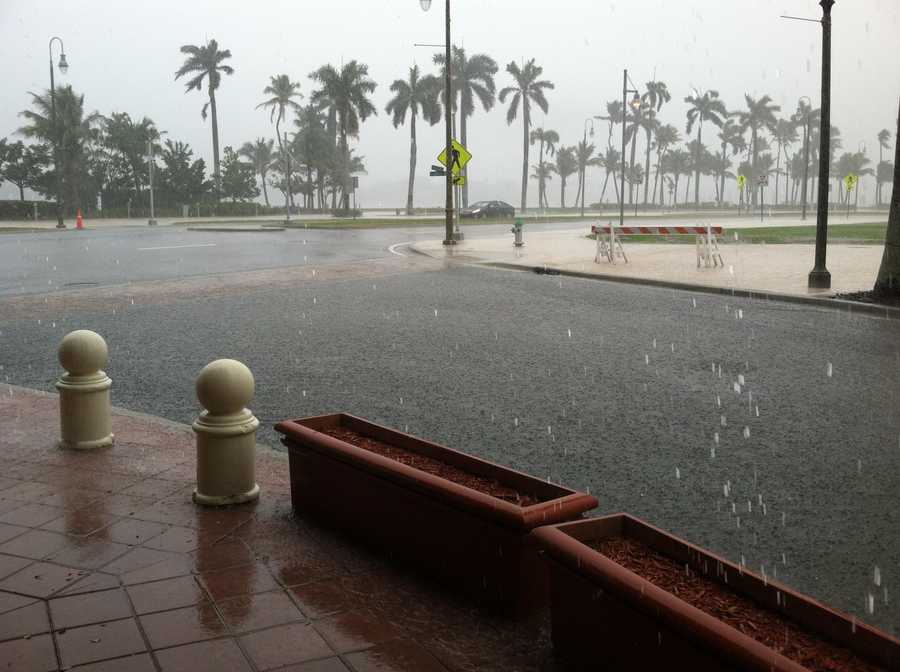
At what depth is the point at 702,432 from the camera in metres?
6.05

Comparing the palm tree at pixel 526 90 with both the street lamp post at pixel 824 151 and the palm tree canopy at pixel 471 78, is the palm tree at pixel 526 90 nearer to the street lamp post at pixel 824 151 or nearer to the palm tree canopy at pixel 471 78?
the palm tree canopy at pixel 471 78

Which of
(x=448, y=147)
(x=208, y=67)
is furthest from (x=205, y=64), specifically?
(x=448, y=147)

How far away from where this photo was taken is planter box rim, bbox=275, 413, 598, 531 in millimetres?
3025

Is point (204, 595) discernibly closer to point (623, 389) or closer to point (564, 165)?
point (623, 389)

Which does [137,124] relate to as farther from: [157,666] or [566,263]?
[157,666]

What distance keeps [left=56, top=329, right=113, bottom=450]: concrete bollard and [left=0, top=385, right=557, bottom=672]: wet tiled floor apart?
57 centimetres

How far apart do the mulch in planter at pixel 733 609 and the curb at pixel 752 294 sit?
431 inches

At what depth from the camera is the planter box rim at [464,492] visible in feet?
9.93

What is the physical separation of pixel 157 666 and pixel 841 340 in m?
9.15

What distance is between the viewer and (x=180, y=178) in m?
75.5

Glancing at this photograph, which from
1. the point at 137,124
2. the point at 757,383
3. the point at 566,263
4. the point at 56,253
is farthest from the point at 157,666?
the point at 137,124

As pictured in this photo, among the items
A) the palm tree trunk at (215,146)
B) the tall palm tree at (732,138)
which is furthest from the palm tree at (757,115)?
the palm tree trunk at (215,146)

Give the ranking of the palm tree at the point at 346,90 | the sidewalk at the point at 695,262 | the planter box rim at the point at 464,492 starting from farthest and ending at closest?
the palm tree at the point at 346,90
the sidewalk at the point at 695,262
the planter box rim at the point at 464,492

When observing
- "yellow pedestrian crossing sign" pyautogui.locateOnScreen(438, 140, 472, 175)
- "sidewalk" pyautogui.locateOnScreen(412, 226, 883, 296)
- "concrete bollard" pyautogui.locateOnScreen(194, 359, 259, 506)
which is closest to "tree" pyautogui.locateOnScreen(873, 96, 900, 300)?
"sidewalk" pyautogui.locateOnScreen(412, 226, 883, 296)
